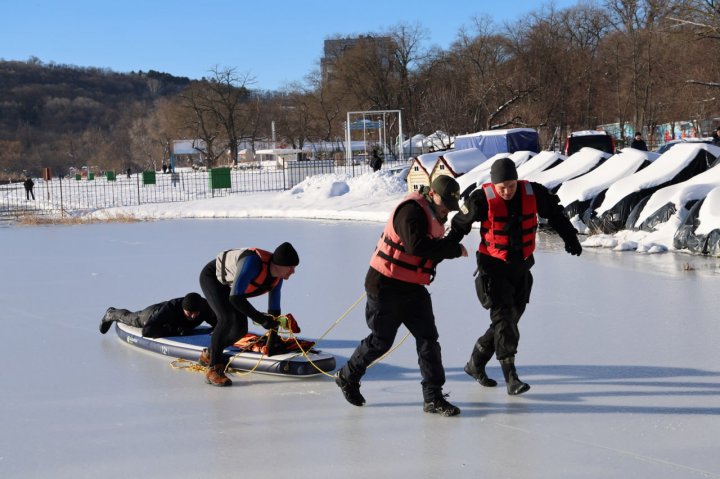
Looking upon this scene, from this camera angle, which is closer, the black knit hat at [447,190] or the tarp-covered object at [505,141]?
the black knit hat at [447,190]

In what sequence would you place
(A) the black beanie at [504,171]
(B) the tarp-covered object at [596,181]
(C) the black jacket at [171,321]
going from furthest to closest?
(B) the tarp-covered object at [596,181] → (C) the black jacket at [171,321] → (A) the black beanie at [504,171]

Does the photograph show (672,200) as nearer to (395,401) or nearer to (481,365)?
(481,365)

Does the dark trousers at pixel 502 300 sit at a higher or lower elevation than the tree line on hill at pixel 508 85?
lower

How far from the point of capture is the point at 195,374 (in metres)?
6.75

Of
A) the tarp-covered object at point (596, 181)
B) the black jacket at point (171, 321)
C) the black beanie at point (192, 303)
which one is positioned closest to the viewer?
the black beanie at point (192, 303)

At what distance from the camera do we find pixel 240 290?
20.1ft

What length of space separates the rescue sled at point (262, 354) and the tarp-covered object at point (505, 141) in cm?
3176

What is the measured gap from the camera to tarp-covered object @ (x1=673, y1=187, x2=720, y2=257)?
42.7 feet

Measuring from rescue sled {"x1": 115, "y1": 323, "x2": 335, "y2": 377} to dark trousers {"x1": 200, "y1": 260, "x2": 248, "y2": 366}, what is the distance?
0.21m

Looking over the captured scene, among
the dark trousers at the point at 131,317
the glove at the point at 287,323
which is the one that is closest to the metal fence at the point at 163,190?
the dark trousers at the point at 131,317

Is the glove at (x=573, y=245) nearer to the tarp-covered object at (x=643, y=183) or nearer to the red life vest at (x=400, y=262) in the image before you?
the red life vest at (x=400, y=262)

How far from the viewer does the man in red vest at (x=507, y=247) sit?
5.73m

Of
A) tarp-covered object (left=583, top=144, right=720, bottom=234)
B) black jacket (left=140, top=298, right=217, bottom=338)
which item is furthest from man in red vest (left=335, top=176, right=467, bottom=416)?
tarp-covered object (left=583, top=144, right=720, bottom=234)

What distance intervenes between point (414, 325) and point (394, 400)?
0.65 metres
